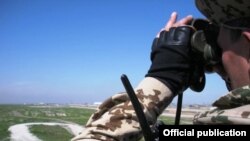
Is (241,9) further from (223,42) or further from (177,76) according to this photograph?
(177,76)

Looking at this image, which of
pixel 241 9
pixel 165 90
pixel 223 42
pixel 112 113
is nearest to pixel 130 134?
pixel 112 113

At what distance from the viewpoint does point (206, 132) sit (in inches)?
46.0

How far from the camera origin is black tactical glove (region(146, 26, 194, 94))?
1.48 metres

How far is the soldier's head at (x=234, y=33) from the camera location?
1159mm

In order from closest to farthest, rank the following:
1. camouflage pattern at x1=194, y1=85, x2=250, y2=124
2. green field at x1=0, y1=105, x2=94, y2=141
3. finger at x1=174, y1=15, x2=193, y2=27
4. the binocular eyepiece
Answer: camouflage pattern at x1=194, y1=85, x2=250, y2=124 → the binocular eyepiece → finger at x1=174, y1=15, x2=193, y2=27 → green field at x1=0, y1=105, x2=94, y2=141

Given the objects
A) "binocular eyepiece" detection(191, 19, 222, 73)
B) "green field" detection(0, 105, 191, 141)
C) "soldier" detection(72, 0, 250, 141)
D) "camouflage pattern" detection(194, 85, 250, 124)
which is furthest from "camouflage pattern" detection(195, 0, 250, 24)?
"green field" detection(0, 105, 191, 141)

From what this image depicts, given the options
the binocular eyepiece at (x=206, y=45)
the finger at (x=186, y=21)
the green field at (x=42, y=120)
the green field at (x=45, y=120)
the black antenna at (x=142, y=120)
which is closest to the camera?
the black antenna at (x=142, y=120)

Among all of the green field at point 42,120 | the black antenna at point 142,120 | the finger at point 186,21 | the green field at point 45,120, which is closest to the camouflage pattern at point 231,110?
the black antenna at point 142,120

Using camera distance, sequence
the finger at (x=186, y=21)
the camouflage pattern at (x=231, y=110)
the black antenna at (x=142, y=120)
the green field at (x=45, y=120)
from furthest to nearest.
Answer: the green field at (x=45, y=120) → the finger at (x=186, y=21) → the black antenna at (x=142, y=120) → the camouflage pattern at (x=231, y=110)

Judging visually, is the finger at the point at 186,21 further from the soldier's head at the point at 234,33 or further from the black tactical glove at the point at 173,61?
the soldier's head at the point at 234,33

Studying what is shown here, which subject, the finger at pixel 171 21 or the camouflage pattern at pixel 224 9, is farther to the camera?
the finger at pixel 171 21

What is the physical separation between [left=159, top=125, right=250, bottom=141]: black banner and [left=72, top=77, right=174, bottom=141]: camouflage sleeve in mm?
187

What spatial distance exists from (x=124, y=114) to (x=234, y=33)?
511 mm

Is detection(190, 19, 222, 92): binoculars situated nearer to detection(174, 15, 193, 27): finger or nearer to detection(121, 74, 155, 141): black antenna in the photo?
detection(174, 15, 193, 27): finger
